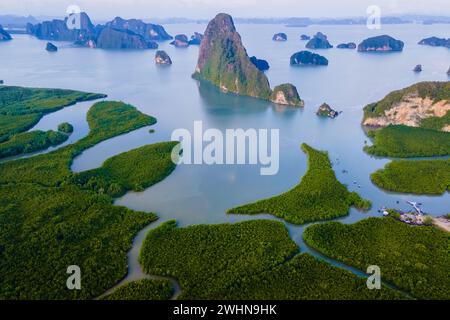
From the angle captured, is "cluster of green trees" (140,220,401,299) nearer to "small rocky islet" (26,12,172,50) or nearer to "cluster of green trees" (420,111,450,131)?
"cluster of green trees" (420,111,450,131)

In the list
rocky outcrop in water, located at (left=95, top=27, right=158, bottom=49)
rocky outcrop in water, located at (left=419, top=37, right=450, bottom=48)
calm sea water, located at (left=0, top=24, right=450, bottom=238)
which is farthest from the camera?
rocky outcrop in water, located at (left=95, top=27, right=158, bottom=49)

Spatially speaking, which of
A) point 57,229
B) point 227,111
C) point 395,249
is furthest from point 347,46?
point 57,229

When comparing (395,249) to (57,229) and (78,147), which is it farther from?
(78,147)

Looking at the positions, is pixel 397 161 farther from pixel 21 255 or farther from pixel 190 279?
pixel 21 255

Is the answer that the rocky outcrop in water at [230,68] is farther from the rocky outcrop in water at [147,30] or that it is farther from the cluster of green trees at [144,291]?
the rocky outcrop in water at [147,30]

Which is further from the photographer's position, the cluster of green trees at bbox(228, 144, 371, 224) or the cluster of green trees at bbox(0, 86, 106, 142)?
the cluster of green trees at bbox(0, 86, 106, 142)

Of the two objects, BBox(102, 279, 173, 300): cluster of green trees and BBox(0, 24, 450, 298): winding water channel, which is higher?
BBox(0, 24, 450, 298): winding water channel

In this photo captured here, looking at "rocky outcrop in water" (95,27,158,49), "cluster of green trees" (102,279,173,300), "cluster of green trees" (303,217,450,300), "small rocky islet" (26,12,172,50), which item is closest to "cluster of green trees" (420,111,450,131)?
"cluster of green trees" (303,217,450,300)
